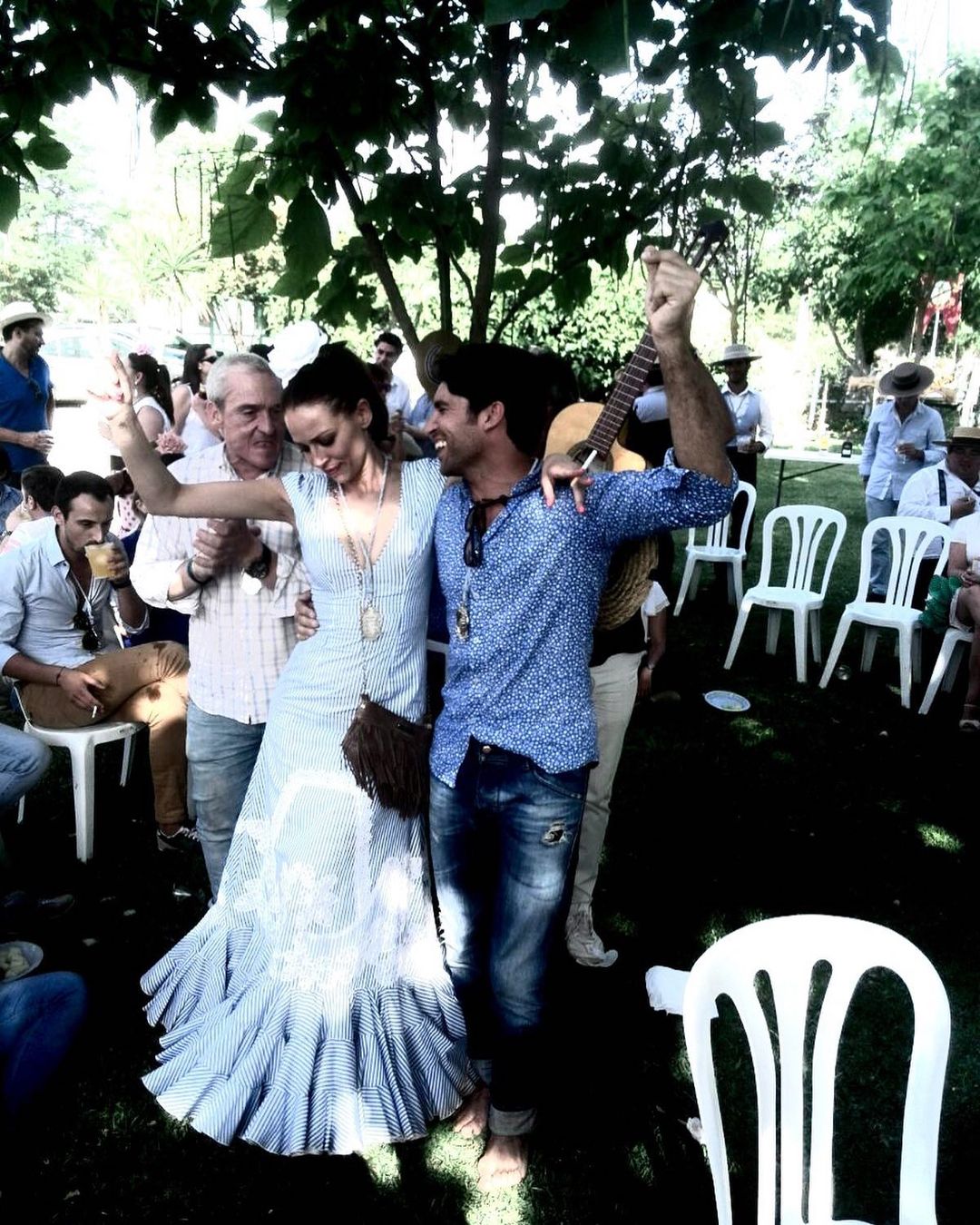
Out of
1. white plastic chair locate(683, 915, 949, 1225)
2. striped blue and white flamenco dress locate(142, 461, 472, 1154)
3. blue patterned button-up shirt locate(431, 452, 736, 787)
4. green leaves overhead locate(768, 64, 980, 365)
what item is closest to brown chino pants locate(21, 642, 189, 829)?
striped blue and white flamenco dress locate(142, 461, 472, 1154)

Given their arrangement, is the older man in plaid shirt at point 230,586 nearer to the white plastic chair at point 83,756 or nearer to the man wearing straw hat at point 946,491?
the white plastic chair at point 83,756

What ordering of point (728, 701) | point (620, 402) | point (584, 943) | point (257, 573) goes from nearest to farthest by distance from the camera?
point (620, 402) < point (257, 573) < point (584, 943) < point (728, 701)

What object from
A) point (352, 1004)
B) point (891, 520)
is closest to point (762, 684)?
point (891, 520)

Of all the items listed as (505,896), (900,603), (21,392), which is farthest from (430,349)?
(21,392)

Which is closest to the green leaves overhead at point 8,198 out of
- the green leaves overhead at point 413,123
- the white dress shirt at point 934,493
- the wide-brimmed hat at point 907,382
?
the green leaves overhead at point 413,123

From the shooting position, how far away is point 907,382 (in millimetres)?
7680

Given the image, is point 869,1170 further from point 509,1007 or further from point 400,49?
point 400,49

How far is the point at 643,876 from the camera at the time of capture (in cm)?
381

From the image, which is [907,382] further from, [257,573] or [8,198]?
[8,198]

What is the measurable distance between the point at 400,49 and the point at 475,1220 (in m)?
3.22

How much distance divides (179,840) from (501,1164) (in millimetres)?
2133

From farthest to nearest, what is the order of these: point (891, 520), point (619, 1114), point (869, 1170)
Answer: point (891, 520) < point (619, 1114) < point (869, 1170)

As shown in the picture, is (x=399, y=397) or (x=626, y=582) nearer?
(x=626, y=582)

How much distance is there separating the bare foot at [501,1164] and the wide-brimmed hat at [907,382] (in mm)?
6991
